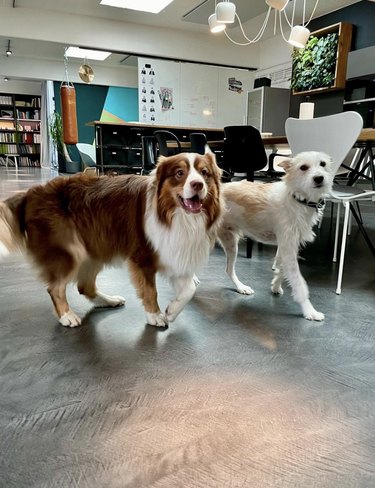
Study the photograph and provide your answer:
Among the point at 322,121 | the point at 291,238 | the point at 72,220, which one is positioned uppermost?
the point at 322,121

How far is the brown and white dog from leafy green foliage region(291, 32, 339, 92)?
6.96 metres

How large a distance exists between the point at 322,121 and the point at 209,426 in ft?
6.40

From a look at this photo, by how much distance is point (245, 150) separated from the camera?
3266mm

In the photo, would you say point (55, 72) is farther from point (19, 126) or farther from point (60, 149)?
point (19, 126)

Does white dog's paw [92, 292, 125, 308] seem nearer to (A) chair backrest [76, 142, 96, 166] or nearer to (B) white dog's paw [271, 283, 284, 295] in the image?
(B) white dog's paw [271, 283, 284, 295]

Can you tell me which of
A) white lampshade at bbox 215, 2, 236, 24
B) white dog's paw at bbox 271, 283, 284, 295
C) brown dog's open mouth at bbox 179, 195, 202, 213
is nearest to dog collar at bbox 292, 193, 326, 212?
white dog's paw at bbox 271, 283, 284, 295

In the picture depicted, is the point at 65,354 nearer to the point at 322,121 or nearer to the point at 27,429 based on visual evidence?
the point at 27,429

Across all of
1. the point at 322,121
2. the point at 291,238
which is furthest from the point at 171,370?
the point at 322,121

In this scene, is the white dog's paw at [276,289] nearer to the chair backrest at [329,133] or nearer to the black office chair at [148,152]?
the chair backrest at [329,133]

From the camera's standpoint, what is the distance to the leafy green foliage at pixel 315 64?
728 centimetres

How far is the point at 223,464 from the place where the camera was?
0.98 meters

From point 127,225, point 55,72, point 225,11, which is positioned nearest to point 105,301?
point 127,225

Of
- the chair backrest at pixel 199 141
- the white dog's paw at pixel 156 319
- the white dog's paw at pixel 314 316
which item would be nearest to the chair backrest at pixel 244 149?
the chair backrest at pixel 199 141

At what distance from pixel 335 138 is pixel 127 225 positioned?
4.67 ft
